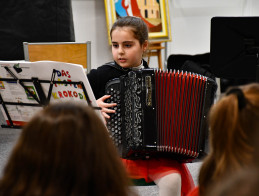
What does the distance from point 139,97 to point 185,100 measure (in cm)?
20

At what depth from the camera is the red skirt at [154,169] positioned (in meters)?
1.67

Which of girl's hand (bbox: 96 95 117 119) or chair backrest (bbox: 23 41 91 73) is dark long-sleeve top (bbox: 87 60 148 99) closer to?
girl's hand (bbox: 96 95 117 119)

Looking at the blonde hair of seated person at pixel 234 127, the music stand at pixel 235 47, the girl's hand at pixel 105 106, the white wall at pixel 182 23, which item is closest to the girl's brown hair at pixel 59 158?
the blonde hair of seated person at pixel 234 127

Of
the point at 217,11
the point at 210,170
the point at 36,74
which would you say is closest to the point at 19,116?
the point at 36,74

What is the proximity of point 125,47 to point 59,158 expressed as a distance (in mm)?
1182

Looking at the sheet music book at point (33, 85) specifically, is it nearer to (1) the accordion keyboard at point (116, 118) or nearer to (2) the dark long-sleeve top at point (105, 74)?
(1) the accordion keyboard at point (116, 118)

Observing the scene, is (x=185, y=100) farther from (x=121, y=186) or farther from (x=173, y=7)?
(x=173, y=7)

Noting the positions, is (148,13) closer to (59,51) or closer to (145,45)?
(59,51)

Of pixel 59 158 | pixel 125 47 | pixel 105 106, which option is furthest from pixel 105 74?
pixel 59 158

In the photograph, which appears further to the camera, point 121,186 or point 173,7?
point 173,7

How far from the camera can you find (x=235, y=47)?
235 centimetres

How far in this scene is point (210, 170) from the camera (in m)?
1.04

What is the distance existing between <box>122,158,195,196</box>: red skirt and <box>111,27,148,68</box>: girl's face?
490 millimetres

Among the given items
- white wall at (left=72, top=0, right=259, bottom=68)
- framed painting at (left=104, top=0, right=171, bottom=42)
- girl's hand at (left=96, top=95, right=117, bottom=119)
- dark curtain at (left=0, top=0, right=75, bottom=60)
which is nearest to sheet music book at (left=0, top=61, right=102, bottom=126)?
girl's hand at (left=96, top=95, right=117, bottom=119)
